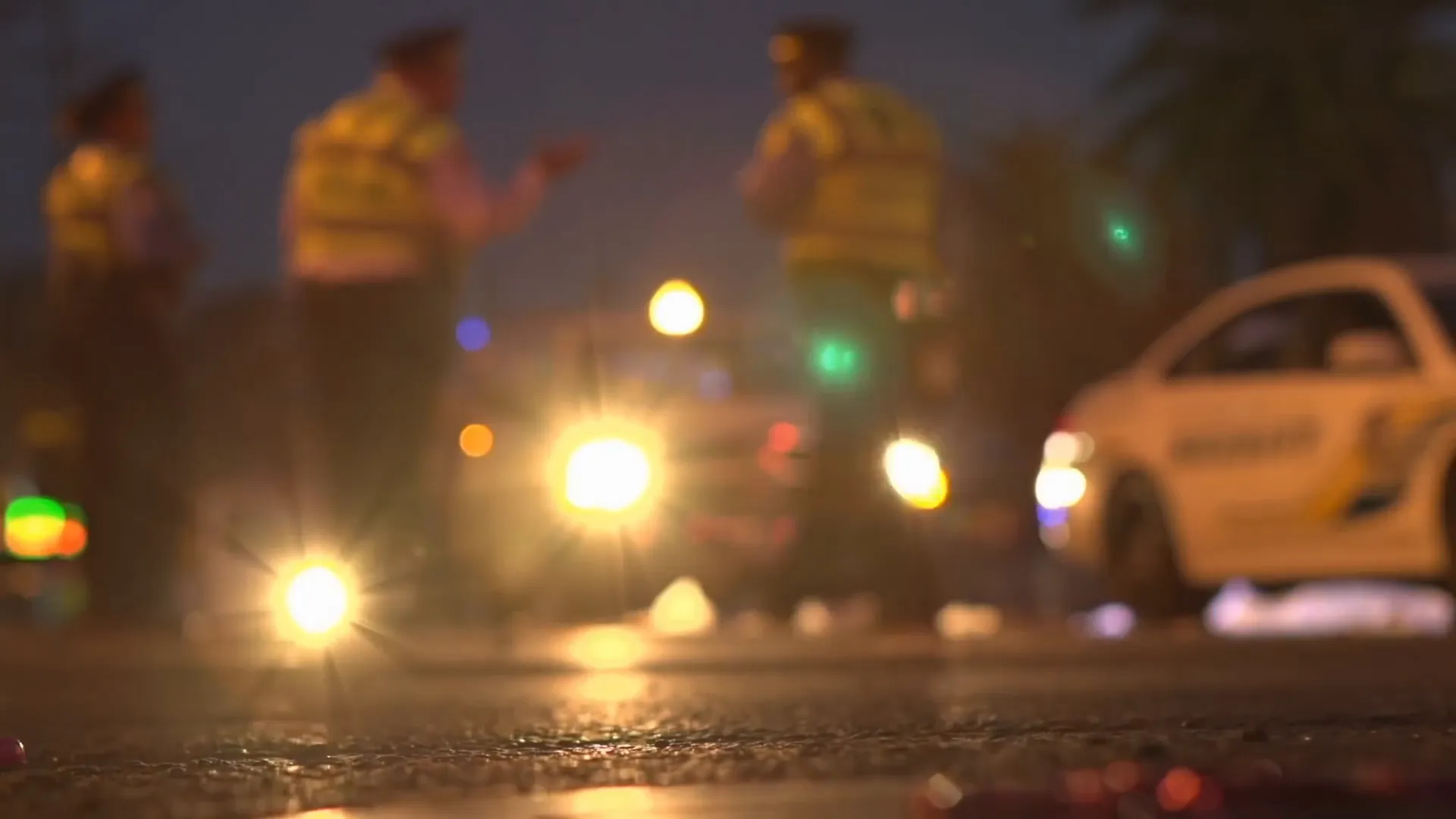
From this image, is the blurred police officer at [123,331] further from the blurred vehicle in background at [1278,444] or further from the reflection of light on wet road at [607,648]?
the blurred vehicle in background at [1278,444]

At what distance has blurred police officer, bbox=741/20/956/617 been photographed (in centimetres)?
1234

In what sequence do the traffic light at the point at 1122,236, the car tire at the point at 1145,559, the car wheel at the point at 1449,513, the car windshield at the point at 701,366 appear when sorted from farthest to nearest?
the traffic light at the point at 1122,236 → the car windshield at the point at 701,366 → the car tire at the point at 1145,559 → the car wheel at the point at 1449,513

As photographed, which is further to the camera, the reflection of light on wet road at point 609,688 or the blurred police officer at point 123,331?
the blurred police officer at point 123,331

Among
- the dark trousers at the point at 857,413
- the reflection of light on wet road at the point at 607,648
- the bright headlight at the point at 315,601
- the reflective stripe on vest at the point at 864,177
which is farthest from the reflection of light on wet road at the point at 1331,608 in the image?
the bright headlight at the point at 315,601

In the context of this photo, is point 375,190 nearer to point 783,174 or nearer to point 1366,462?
point 783,174

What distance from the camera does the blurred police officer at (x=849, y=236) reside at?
40.5 ft

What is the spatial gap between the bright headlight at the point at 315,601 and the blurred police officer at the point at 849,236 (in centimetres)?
279

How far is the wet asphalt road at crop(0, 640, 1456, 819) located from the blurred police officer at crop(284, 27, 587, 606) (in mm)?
3180

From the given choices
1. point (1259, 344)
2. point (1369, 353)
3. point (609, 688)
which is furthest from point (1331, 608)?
point (609, 688)

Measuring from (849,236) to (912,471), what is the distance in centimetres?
110

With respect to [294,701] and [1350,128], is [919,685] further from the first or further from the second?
[1350,128]

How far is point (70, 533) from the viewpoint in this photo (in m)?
17.3

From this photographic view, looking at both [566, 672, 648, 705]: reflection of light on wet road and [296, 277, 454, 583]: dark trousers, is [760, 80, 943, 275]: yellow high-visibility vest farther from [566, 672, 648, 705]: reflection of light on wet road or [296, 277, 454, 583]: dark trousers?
[566, 672, 648, 705]: reflection of light on wet road

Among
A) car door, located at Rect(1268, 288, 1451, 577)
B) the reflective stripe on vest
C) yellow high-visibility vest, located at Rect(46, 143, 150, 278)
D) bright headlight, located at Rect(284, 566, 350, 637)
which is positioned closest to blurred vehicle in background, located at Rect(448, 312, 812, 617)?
yellow high-visibility vest, located at Rect(46, 143, 150, 278)
